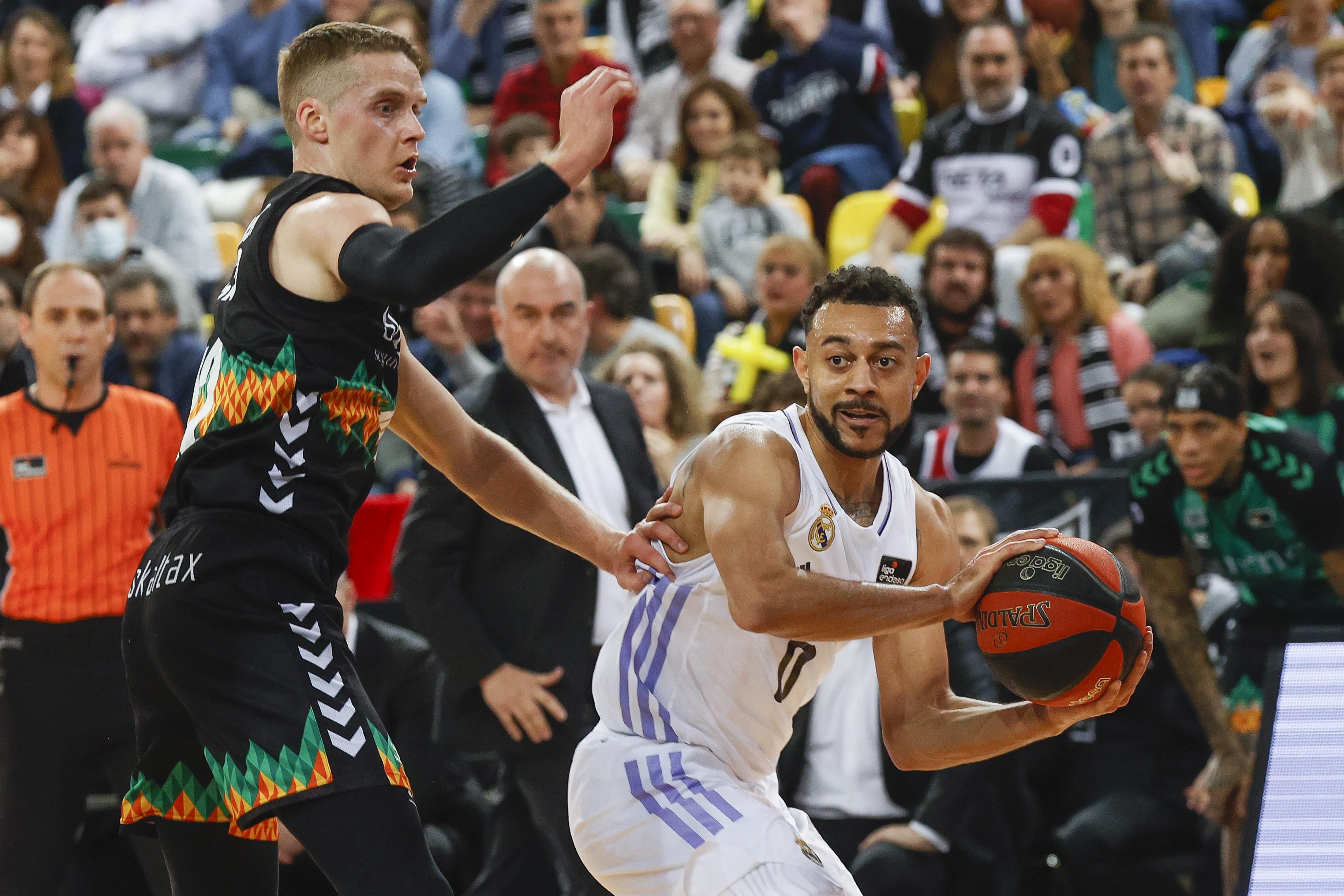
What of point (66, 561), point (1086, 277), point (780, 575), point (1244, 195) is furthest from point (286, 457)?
point (1244, 195)

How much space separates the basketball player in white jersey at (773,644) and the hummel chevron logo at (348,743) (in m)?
0.73

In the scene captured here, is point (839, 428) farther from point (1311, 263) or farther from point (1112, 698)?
point (1311, 263)

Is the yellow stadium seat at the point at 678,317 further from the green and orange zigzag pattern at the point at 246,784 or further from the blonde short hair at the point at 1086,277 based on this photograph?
the green and orange zigzag pattern at the point at 246,784

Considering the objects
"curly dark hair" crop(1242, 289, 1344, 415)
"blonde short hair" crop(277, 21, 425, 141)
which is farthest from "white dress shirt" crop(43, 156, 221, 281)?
"blonde short hair" crop(277, 21, 425, 141)

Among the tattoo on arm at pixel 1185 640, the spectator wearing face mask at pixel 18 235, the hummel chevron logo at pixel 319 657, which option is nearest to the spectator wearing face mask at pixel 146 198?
the spectator wearing face mask at pixel 18 235

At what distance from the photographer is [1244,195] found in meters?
9.19

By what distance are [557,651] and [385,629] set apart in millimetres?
1289

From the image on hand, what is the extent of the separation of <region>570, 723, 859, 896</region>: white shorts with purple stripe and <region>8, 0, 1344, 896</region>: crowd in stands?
1310 mm

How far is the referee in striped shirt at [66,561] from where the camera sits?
5168mm

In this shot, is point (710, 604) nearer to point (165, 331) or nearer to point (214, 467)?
point (214, 467)

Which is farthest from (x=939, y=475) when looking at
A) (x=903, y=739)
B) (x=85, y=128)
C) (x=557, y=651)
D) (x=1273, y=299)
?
(x=85, y=128)

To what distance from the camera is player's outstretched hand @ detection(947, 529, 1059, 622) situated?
3342 mm

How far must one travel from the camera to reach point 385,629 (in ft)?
20.9

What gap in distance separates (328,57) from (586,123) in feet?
1.97
